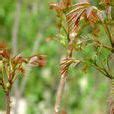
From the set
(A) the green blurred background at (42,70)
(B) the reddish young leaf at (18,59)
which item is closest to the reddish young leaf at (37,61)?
(B) the reddish young leaf at (18,59)

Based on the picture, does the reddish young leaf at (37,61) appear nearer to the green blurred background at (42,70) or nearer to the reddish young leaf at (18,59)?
the reddish young leaf at (18,59)

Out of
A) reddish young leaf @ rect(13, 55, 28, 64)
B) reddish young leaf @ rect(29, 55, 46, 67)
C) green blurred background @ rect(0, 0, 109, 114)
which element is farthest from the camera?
green blurred background @ rect(0, 0, 109, 114)

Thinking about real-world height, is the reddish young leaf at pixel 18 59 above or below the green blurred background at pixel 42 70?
above

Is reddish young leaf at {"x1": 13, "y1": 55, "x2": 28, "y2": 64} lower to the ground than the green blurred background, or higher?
higher

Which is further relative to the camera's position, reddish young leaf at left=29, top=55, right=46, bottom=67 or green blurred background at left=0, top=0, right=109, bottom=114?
green blurred background at left=0, top=0, right=109, bottom=114

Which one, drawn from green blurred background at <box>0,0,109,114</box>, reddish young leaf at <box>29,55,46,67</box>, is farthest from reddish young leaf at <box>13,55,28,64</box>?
green blurred background at <box>0,0,109,114</box>

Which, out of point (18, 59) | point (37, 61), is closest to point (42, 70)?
point (37, 61)

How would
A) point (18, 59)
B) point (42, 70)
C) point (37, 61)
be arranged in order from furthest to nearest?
point (42, 70) < point (37, 61) < point (18, 59)

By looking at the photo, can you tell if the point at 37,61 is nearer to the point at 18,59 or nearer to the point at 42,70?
the point at 18,59

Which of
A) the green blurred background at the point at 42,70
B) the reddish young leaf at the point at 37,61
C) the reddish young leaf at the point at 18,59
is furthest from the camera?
the green blurred background at the point at 42,70

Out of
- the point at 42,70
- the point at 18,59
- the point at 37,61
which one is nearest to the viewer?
the point at 18,59

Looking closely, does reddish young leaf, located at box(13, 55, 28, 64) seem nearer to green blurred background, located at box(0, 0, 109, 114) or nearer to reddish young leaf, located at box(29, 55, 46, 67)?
reddish young leaf, located at box(29, 55, 46, 67)
